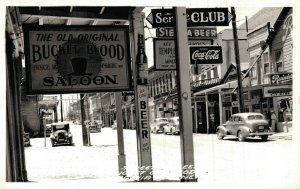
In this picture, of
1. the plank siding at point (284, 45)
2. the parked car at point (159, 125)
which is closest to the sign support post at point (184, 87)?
the plank siding at point (284, 45)

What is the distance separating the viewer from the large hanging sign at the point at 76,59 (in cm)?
613

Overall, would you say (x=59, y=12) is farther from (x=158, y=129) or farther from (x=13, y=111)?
(x=158, y=129)

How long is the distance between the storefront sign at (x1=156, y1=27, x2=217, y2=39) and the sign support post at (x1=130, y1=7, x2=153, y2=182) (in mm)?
843

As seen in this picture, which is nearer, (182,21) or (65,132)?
(182,21)

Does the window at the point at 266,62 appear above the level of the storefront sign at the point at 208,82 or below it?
above

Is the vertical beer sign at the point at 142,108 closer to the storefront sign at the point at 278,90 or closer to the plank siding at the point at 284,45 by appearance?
the storefront sign at the point at 278,90

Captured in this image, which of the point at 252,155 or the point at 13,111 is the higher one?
the point at 13,111

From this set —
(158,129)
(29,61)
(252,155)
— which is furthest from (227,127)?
(29,61)

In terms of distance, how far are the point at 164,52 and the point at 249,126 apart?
12.4 m

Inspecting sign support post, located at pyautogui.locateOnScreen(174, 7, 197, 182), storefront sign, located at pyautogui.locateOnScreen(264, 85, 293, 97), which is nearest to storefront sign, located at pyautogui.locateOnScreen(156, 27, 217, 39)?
sign support post, located at pyautogui.locateOnScreen(174, 7, 197, 182)

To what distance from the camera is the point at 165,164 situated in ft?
37.7

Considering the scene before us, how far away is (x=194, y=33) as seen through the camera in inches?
247

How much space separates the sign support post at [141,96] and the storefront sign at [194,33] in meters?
0.84

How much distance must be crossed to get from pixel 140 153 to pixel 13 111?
2548mm
